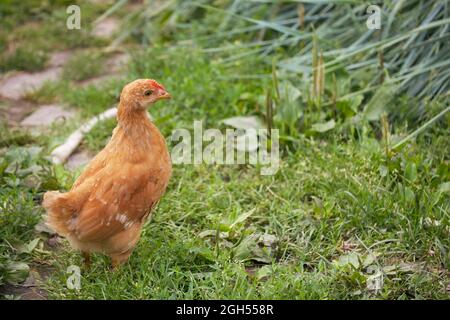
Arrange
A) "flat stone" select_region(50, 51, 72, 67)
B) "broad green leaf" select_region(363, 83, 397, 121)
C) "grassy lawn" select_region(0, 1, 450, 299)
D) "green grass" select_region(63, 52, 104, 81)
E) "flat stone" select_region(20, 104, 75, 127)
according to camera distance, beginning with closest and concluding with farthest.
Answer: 1. "grassy lawn" select_region(0, 1, 450, 299)
2. "broad green leaf" select_region(363, 83, 397, 121)
3. "flat stone" select_region(20, 104, 75, 127)
4. "green grass" select_region(63, 52, 104, 81)
5. "flat stone" select_region(50, 51, 72, 67)

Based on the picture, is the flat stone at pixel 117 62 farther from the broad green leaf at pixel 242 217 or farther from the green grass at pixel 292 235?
the broad green leaf at pixel 242 217

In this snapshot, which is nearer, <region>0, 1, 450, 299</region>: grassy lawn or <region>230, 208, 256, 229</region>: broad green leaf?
<region>0, 1, 450, 299</region>: grassy lawn

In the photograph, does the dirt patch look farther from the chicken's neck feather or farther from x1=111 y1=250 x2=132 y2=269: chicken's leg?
x1=111 y1=250 x2=132 y2=269: chicken's leg

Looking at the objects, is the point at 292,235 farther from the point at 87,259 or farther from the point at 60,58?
the point at 60,58

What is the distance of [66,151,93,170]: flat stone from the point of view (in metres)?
3.87

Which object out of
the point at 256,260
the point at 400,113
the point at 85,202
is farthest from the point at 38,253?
the point at 400,113

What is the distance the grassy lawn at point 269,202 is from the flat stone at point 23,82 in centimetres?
11

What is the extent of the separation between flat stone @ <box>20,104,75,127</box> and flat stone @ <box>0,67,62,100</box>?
0.27 m

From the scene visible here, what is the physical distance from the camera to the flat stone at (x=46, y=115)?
437 centimetres

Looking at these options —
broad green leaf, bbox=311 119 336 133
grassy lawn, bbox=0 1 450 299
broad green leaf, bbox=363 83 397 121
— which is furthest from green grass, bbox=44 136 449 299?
broad green leaf, bbox=363 83 397 121

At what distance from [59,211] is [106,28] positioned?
3.41 metres

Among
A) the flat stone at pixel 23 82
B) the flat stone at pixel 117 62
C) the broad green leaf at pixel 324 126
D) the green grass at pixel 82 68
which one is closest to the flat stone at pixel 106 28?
the flat stone at pixel 117 62

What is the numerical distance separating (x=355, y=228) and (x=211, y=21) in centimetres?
261

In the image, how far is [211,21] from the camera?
5195 millimetres
